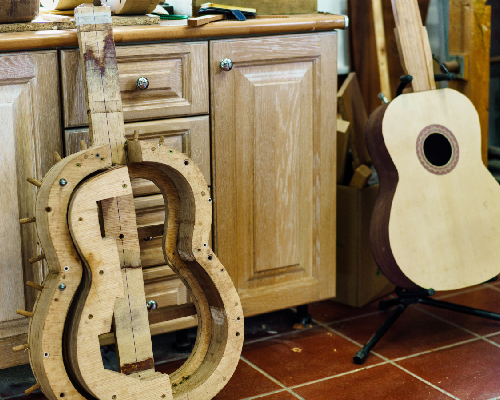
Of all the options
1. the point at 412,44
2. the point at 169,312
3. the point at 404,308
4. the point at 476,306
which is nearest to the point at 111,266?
the point at 169,312

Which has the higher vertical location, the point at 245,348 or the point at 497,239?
the point at 497,239

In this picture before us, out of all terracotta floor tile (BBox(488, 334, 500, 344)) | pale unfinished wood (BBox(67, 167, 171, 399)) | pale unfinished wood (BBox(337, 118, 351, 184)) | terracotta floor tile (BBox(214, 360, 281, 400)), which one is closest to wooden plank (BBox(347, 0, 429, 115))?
pale unfinished wood (BBox(337, 118, 351, 184))

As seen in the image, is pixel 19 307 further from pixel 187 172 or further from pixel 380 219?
pixel 380 219

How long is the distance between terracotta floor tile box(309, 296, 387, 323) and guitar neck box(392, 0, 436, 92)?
81cm

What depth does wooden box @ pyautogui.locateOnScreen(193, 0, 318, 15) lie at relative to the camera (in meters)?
2.10

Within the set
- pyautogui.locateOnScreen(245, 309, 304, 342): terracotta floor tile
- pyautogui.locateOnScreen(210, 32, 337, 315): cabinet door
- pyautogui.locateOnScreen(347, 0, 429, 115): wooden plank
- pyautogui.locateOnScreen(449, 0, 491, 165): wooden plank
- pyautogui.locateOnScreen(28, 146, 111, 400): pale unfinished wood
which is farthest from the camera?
pyautogui.locateOnScreen(347, 0, 429, 115): wooden plank

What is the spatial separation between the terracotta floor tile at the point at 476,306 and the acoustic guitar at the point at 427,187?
0.24 metres

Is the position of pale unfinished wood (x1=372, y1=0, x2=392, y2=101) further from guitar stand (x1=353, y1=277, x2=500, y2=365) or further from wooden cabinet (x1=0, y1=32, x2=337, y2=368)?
guitar stand (x1=353, y1=277, x2=500, y2=365)

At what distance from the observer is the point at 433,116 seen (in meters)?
2.15

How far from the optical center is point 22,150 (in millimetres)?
1768

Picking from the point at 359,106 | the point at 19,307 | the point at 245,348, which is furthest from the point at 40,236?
the point at 359,106

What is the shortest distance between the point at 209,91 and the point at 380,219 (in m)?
0.63

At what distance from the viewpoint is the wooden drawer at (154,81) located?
1.78 meters

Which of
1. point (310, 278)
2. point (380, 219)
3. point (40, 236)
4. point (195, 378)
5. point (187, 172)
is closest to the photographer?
point (40, 236)
